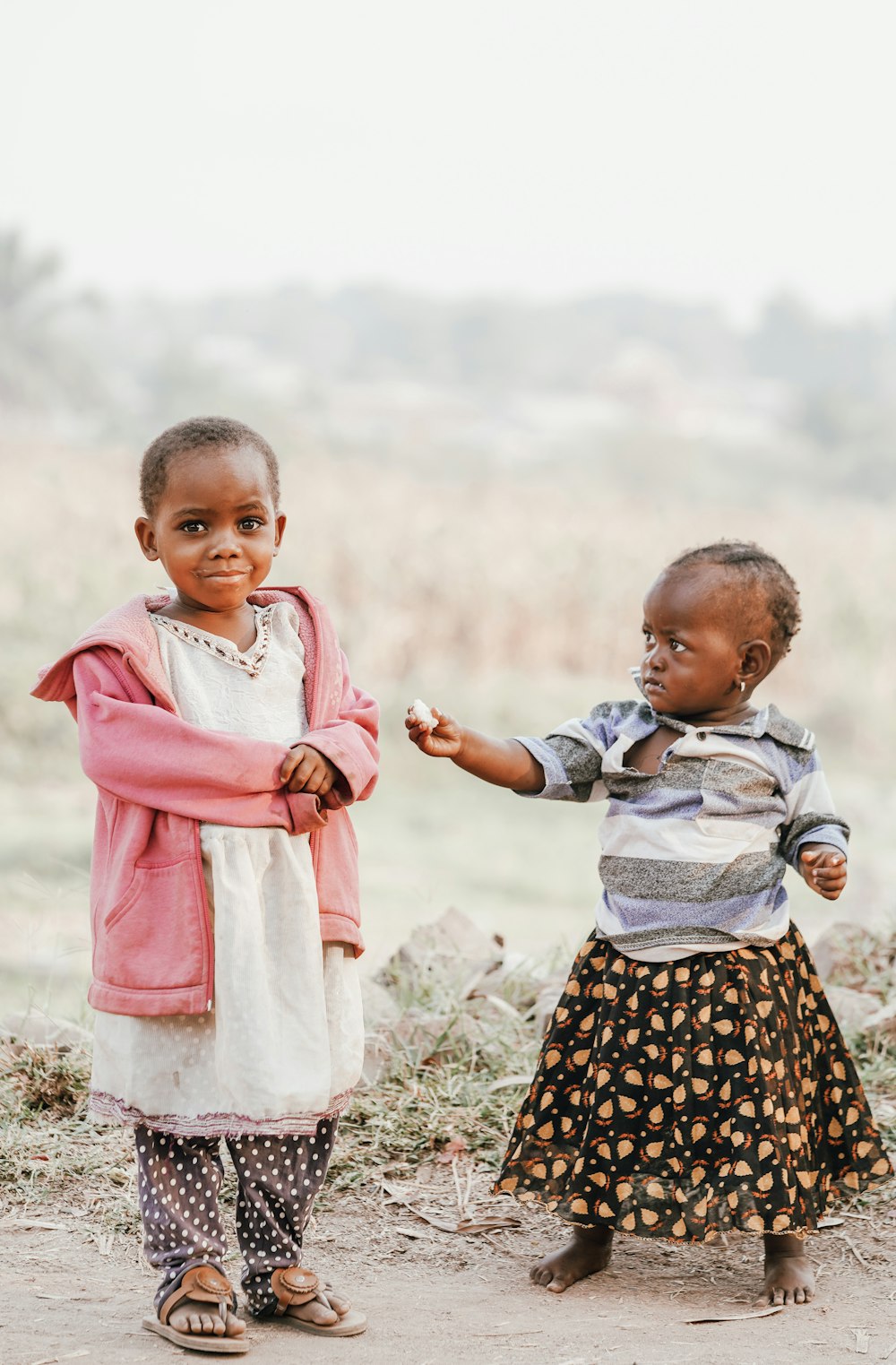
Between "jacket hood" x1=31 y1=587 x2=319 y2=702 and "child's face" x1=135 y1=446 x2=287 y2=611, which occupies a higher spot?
"child's face" x1=135 y1=446 x2=287 y2=611

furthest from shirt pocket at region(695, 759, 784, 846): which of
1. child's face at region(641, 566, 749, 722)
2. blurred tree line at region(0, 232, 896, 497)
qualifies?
blurred tree line at region(0, 232, 896, 497)

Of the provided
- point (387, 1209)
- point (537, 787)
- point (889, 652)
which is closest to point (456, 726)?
point (537, 787)

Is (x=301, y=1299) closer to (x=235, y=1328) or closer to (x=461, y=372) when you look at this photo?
(x=235, y=1328)

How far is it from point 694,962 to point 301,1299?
836 mm

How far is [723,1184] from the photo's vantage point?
7.87 ft

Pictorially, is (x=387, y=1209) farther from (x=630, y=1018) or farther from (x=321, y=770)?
(x=321, y=770)

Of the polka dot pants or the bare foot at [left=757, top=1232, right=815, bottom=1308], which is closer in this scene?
the polka dot pants

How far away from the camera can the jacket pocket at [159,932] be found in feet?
6.97

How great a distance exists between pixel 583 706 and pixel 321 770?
690 cm

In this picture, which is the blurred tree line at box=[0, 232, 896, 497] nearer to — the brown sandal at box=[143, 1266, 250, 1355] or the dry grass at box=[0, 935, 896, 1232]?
the dry grass at box=[0, 935, 896, 1232]

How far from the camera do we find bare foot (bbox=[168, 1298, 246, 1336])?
7.09ft

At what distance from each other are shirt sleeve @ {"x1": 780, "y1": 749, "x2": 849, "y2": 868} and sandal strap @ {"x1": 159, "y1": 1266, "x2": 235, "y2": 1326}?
1154mm

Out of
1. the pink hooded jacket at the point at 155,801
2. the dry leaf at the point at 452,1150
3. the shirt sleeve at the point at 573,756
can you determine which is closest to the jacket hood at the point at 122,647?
the pink hooded jacket at the point at 155,801

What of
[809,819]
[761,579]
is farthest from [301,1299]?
[761,579]
